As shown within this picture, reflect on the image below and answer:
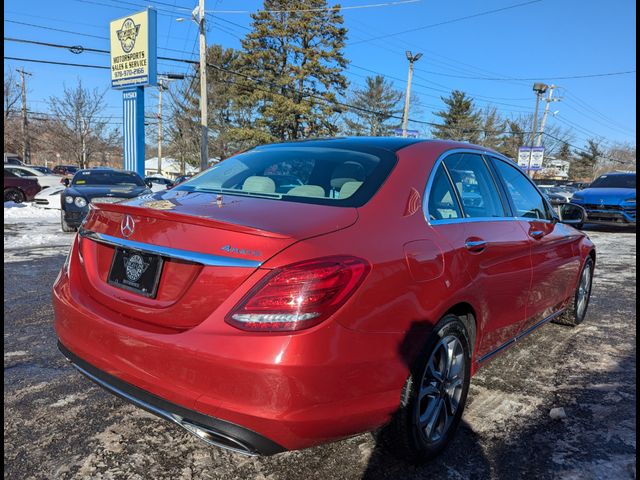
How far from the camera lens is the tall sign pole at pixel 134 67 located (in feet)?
60.6

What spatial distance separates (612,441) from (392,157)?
1992 mm

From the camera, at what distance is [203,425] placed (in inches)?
71.6

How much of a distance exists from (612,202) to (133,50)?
17.9 meters

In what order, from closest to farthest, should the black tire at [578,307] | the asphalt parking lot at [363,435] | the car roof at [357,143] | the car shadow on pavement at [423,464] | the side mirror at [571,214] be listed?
the car shadow on pavement at [423,464] < the asphalt parking lot at [363,435] < the car roof at [357,143] < the side mirror at [571,214] < the black tire at [578,307]

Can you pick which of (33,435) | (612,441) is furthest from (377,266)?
(33,435)

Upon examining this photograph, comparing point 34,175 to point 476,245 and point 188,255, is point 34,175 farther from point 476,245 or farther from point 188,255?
point 476,245

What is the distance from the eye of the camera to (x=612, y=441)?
2609 mm

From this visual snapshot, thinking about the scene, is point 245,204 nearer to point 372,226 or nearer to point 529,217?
point 372,226

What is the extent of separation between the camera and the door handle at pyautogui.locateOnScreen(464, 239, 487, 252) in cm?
254

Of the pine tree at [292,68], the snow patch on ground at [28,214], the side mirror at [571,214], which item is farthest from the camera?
the pine tree at [292,68]

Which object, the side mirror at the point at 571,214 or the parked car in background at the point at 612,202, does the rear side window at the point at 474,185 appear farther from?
the parked car in background at the point at 612,202

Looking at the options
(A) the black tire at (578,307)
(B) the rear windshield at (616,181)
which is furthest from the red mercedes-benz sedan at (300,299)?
(B) the rear windshield at (616,181)

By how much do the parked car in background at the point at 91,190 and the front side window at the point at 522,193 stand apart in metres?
7.31

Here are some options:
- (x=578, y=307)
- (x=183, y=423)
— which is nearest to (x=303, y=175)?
(x=183, y=423)
